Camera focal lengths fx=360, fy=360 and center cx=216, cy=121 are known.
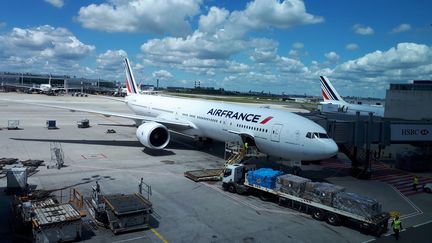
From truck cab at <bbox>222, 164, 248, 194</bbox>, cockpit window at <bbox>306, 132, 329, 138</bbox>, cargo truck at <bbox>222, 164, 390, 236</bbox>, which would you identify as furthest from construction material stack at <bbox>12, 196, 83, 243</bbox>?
cockpit window at <bbox>306, 132, 329, 138</bbox>

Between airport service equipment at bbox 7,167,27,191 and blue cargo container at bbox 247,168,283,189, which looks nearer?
airport service equipment at bbox 7,167,27,191

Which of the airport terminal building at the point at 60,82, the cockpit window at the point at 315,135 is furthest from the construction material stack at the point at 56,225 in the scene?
the airport terminal building at the point at 60,82

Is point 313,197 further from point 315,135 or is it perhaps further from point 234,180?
point 315,135

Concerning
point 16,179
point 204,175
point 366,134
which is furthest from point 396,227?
point 16,179

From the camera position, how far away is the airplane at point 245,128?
21031 mm

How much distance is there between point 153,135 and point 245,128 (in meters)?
7.85

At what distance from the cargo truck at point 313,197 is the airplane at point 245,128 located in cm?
309

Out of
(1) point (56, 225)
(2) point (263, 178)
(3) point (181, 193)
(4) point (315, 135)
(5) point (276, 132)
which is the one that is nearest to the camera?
(1) point (56, 225)

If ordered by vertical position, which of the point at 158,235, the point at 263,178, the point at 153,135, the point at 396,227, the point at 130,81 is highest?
the point at 130,81

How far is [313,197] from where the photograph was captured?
16.6m

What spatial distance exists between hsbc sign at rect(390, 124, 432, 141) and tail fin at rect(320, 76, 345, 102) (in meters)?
35.9

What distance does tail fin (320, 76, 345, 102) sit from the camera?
64.9 meters

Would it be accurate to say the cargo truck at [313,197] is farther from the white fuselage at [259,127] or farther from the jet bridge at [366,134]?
the jet bridge at [366,134]

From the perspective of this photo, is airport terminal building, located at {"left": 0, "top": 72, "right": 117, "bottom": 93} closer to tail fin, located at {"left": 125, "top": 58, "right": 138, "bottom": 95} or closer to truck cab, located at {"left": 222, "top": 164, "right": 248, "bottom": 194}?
tail fin, located at {"left": 125, "top": 58, "right": 138, "bottom": 95}
